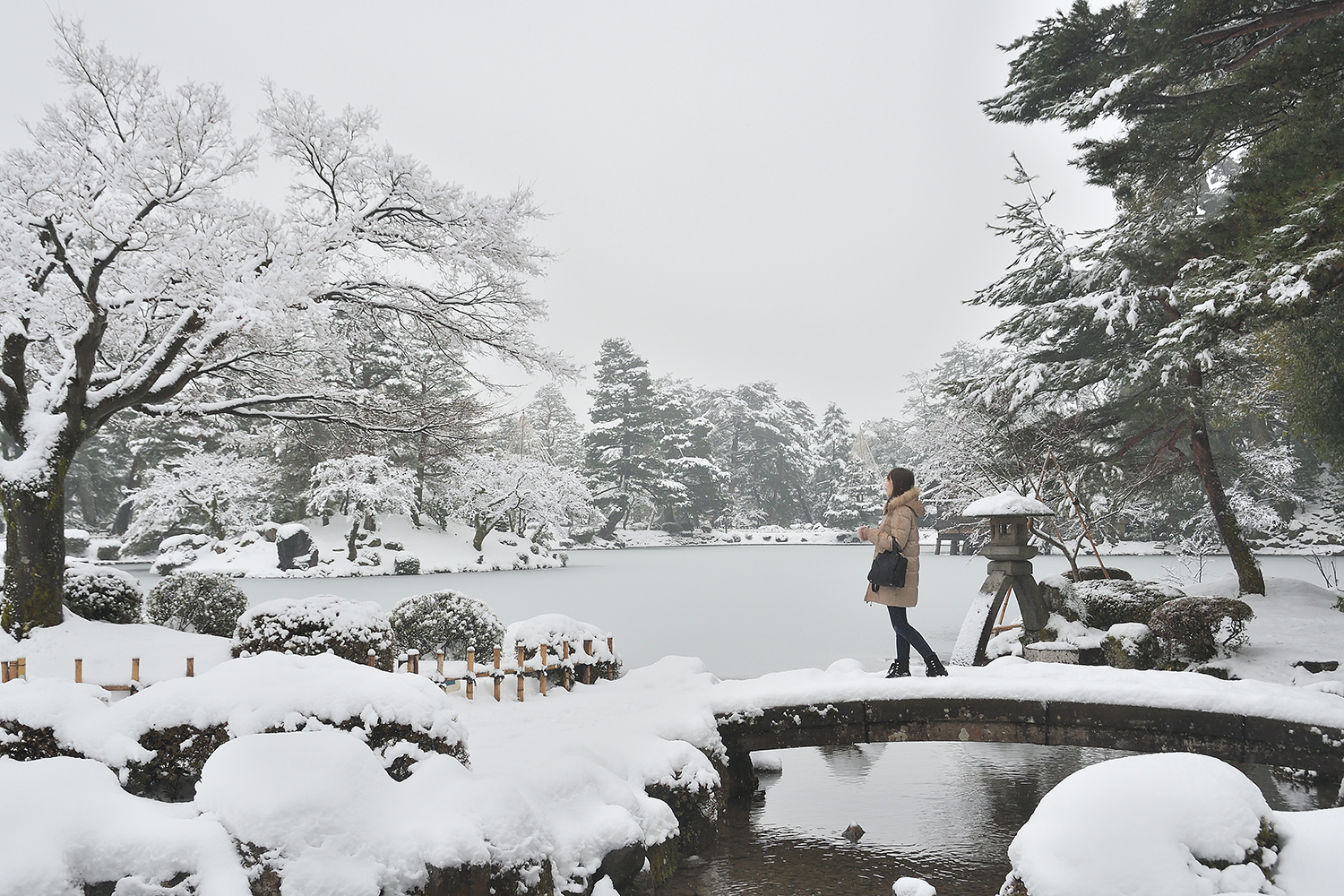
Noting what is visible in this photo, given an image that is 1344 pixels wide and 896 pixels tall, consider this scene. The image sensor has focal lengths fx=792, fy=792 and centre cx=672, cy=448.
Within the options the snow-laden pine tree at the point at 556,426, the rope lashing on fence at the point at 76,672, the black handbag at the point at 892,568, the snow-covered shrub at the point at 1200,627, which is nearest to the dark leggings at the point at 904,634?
the black handbag at the point at 892,568

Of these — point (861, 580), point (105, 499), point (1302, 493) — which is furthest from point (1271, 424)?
point (105, 499)

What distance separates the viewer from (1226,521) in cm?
1147

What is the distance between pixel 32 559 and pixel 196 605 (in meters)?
2.08

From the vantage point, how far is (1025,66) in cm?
896

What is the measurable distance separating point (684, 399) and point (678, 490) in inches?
345

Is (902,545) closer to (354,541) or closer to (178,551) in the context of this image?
(354,541)

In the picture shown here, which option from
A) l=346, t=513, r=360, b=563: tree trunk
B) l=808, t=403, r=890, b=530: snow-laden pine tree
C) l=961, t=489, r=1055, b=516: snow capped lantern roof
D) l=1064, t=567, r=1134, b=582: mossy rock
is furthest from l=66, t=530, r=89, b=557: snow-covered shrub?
l=808, t=403, r=890, b=530: snow-laden pine tree

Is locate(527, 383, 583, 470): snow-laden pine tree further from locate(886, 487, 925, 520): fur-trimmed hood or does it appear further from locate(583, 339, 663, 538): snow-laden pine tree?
locate(886, 487, 925, 520): fur-trimmed hood

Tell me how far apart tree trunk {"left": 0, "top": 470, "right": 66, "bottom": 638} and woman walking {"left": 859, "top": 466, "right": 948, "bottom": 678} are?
9622 millimetres

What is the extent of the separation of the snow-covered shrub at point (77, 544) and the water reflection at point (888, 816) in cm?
2876

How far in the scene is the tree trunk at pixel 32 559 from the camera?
941cm

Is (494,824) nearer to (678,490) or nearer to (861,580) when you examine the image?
(861,580)

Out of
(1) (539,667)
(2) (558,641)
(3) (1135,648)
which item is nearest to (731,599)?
(3) (1135,648)

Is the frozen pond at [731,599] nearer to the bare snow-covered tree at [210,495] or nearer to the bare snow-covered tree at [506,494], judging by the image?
the bare snow-covered tree at [506,494]
